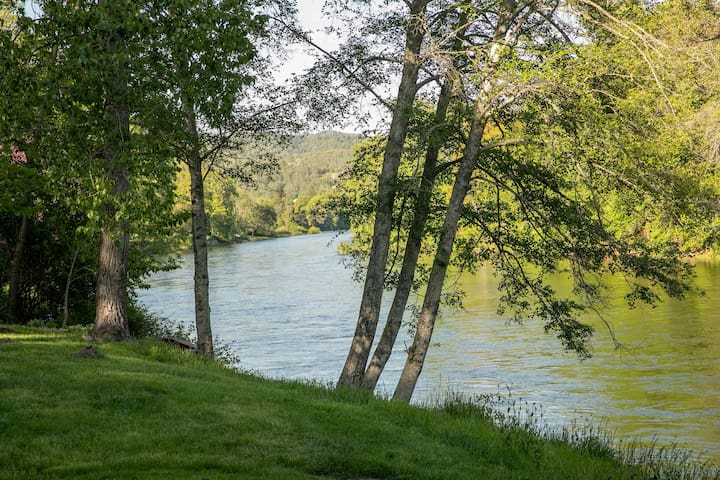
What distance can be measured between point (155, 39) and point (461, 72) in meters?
5.31

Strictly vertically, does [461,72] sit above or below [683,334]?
above

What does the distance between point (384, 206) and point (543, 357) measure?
12.9 m

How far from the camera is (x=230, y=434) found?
8.32 m

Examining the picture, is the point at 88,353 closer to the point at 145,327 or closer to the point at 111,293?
the point at 111,293

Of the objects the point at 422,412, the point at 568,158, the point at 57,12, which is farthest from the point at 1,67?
the point at 568,158

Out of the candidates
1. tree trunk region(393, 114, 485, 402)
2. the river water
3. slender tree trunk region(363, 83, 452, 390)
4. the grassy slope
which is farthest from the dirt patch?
the river water

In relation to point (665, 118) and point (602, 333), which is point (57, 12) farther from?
point (602, 333)

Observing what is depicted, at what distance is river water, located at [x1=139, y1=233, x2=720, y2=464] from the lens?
18.1 meters

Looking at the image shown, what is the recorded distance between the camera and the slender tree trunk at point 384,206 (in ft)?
47.4

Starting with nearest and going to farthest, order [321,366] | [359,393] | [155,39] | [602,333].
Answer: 1. [155,39]
2. [359,393]
3. [321,366]
4. [602,333]

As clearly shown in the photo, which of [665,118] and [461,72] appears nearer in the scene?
[665,118]

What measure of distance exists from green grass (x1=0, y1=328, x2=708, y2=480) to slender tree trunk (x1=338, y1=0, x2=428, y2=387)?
3109 millimetres

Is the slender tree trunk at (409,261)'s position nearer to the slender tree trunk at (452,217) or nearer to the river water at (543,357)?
the slender tree trunk at (452,217)

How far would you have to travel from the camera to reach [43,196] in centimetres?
2097
